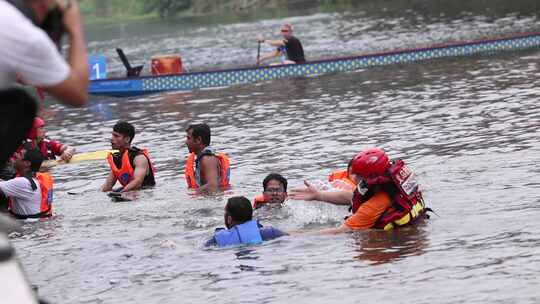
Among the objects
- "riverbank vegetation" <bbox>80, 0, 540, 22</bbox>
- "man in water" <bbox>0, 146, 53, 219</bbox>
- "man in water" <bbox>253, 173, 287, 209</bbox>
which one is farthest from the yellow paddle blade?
"riverbank vegetation" <bbox>80, 0, 540, 22</bbox>

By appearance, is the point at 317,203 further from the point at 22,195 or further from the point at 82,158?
the point at 82,158

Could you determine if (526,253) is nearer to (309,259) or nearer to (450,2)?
(309,259)

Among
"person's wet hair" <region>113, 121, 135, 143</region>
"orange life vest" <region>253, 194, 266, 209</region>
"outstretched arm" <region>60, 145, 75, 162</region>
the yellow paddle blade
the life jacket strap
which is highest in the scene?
"person's wet hair" <region>113, 121, 135, 143</region>

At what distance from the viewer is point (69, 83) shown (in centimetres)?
345

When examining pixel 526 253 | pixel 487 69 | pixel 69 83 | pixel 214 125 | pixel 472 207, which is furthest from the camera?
pixel 487 69

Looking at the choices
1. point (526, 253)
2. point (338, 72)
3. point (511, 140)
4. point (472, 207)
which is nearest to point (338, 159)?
point (511, 140)

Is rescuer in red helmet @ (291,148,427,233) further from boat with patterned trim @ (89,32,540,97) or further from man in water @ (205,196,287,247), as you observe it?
boat with patterned trim @ (89,32,540,97)

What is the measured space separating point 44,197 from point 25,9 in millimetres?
7897

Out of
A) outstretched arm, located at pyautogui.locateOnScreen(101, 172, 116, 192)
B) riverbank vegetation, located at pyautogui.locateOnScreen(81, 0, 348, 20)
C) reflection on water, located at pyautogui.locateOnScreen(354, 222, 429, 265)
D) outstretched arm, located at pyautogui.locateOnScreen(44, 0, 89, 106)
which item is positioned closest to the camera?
outstretched arm, located at pyautogui.locateOnScreen(44, 0, 89, 106)

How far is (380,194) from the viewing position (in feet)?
29.9

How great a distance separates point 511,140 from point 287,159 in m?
2.89

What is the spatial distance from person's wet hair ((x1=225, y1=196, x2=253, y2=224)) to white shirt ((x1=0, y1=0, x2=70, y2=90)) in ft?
18.5

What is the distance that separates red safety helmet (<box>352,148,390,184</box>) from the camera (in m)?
8.86

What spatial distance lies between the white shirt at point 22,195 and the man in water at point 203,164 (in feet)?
6.11
